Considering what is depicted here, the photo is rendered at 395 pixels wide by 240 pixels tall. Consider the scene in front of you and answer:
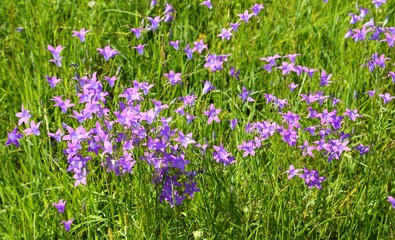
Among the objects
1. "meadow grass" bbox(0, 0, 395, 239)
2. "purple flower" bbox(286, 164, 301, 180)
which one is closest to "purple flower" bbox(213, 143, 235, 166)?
"meadow grass" bbox(0, 0, 395, 239)

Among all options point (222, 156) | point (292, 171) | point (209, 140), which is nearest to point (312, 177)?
point (292, 171)

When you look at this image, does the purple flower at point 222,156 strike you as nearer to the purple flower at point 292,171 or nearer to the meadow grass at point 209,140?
the meadow grass at point 209,140

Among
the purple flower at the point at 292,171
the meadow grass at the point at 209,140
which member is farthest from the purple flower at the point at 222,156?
the purple flower at the point at 292,171

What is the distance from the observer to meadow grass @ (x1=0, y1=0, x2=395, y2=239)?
234cm

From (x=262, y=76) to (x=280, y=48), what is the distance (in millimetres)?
173

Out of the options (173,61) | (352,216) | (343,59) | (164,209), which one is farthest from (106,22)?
(352,216)

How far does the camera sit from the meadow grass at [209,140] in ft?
7.69

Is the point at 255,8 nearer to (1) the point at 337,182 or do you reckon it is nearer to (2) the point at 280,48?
(2) the point at 280,48

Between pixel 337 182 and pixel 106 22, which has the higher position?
pixel 106 22

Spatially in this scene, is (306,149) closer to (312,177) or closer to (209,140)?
(312,177)

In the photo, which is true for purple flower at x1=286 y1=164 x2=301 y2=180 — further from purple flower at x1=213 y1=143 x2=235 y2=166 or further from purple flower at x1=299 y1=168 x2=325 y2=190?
purple flower at x1=213 y1=143 x2=235 y2=166

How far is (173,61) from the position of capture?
3.23m

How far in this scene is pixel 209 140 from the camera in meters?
2.71

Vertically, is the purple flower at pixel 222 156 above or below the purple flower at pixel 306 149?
below
